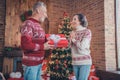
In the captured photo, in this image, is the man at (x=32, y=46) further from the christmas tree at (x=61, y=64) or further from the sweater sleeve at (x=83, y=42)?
the christmas tree at (x=61, y=64)

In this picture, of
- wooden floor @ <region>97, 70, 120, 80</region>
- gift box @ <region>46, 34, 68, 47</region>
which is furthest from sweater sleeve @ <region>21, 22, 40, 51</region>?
wooden floor @ <region>97, 70, 120, 80</region>

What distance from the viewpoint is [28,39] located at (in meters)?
1.95

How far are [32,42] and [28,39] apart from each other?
0.09m

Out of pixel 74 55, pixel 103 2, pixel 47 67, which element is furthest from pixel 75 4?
pixel 74 55

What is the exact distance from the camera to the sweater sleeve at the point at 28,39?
195cm

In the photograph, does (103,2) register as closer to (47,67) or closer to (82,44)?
(47,67)

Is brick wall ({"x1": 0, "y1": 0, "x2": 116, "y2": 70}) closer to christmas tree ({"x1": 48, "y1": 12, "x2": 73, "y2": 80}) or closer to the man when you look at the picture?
christmas tree ({"x1": 48, "y1": 12, "x2": 73, "y2": 80})

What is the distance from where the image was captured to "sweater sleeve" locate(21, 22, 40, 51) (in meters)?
1.95

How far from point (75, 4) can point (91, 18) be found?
1165 millimetres

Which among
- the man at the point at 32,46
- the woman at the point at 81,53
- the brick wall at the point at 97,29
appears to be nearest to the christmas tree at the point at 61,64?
the brick wall at the point at 97,29

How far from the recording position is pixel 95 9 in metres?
5.30

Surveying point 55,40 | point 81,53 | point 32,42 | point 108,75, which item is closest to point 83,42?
point 81,53

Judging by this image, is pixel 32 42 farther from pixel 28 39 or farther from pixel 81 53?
pixel 81 53

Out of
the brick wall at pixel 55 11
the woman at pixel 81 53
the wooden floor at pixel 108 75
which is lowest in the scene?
the wooden floor at pixel 108 75
